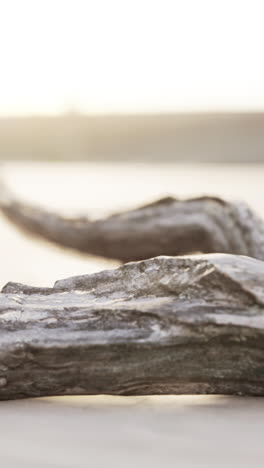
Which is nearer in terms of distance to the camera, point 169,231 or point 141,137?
point 169,231

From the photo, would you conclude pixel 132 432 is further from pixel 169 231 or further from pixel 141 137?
pixel 141 137

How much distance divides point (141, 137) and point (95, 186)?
21.4 inches

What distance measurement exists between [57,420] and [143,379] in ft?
0.30

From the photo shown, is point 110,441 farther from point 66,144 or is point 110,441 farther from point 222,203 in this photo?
point 66,144

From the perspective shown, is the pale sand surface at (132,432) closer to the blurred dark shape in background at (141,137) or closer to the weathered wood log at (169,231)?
the weathered wood log at (169,231)

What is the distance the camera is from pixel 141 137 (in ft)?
10.3

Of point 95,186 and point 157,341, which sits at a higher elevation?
point 95,186

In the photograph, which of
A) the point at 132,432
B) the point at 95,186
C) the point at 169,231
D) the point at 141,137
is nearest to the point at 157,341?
the point at 132,432

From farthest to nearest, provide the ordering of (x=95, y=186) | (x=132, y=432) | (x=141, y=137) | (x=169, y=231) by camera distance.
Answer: (x=95, y=186) < (x=141, y=137) < (x=169, y=231) < (x=132, y=432)

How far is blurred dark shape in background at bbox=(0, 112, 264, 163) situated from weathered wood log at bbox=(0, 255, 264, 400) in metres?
2.19

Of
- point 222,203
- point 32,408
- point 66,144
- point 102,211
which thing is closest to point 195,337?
point 32,408

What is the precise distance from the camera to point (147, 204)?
56.1 inches

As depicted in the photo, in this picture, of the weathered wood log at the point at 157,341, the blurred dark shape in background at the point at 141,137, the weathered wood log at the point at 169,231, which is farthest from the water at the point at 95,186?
the weathered wood log at the point at 157,341

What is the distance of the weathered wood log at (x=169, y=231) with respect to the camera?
4.21 feet
